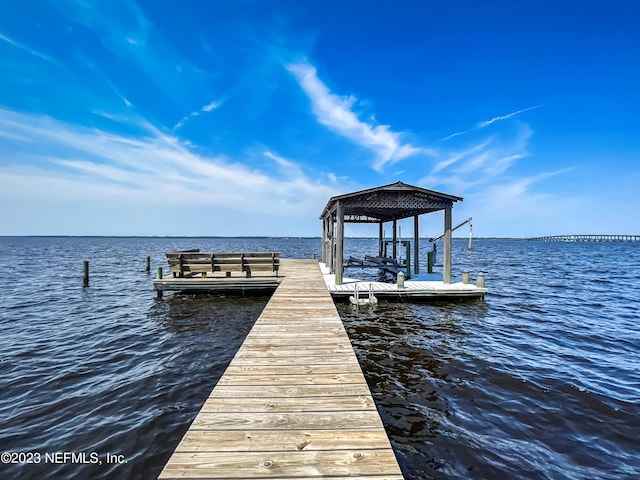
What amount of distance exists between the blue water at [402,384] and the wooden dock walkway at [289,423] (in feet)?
4.79

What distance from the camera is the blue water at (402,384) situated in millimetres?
4418

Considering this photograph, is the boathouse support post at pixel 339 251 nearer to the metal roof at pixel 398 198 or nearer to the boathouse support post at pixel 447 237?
the metal roof at pixel 398 198

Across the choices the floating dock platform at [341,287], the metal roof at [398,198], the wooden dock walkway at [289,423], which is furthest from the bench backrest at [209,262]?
the wooden dock walkway at [289,423]

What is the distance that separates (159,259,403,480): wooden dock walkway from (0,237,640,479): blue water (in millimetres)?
1460

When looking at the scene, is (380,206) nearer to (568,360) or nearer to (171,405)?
(568,360)

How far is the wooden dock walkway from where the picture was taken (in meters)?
2.59

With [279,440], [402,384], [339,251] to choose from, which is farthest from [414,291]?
[279,440]

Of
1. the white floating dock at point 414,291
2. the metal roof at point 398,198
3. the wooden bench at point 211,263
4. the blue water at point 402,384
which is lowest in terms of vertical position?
the blue water at point 402,384

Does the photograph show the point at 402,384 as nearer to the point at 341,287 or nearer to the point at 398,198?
the point at 341,287

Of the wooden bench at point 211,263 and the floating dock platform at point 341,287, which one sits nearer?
the floating dock platform at point 341,287

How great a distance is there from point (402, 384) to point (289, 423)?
3869mm

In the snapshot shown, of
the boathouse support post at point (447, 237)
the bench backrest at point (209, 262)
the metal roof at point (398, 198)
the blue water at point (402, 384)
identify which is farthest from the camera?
the bench backrest at point (209, 262)

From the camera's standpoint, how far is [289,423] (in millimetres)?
3273

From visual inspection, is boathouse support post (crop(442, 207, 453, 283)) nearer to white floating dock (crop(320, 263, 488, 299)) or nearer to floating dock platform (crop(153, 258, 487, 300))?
floating dock platform (crop(153, 258, 487, 300))
